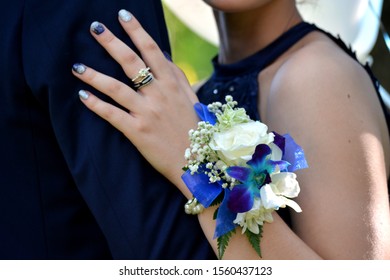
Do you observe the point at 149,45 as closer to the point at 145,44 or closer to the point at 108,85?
the point at 145,44

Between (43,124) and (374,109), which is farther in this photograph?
(374,109)

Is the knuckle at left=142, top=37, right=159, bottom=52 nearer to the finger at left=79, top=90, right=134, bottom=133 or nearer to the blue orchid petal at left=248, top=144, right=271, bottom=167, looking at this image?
the finger at left=79, top=90, right=134, bottom=133

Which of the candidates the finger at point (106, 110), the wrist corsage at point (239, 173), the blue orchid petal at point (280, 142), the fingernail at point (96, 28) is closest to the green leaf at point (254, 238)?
the wrist corsage at point (239, 173)

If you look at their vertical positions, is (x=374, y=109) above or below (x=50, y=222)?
below

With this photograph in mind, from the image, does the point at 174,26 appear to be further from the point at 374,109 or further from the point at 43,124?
the point at 43,124

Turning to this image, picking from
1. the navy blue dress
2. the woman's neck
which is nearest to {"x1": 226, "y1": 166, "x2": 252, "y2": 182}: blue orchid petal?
the navy blue dress

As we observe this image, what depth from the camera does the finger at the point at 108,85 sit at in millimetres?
1673

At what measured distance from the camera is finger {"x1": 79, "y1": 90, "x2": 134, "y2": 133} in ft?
5.51

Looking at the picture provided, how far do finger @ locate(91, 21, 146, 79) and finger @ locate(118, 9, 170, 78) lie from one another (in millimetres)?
44

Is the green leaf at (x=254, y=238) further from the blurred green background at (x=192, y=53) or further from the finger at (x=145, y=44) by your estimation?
the blurred green background at (x=192, y=53)

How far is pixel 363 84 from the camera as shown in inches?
86.4
